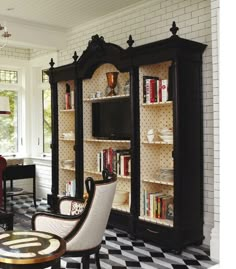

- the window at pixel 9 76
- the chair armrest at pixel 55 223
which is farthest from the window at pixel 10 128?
the chair armrest at pixel 55 223

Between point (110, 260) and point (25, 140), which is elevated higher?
point (25, 140)

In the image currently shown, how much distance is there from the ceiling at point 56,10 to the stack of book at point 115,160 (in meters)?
2.17

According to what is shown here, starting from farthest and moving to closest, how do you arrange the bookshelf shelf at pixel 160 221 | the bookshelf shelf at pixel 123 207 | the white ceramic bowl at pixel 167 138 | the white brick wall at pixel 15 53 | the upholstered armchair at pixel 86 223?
1. the white brick wall at pixel 15 53
2. the bookshelf shelf at pixel 123 207
3. the white ceramic bowl at pixel 167 138
4. the bookshelf shelf at pixel 160 221
5. the upholstered armchair at pixel 86 223

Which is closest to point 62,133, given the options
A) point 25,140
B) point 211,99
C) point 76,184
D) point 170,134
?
point 76,184

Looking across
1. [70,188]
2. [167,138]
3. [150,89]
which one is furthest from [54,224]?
[70,188]

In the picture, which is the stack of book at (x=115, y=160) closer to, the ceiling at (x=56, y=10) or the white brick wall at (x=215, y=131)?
the white brick wall at (x=215, y=131)

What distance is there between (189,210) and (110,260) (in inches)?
42.0

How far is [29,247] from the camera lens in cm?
257

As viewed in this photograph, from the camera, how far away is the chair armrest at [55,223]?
310cm

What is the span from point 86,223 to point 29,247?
1.93 feet

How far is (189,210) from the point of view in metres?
4.12

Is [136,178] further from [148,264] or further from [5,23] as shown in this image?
[5,23]

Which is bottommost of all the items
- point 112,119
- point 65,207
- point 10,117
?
point 65,207

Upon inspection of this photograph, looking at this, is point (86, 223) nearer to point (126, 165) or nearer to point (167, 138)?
point (167, 138)
